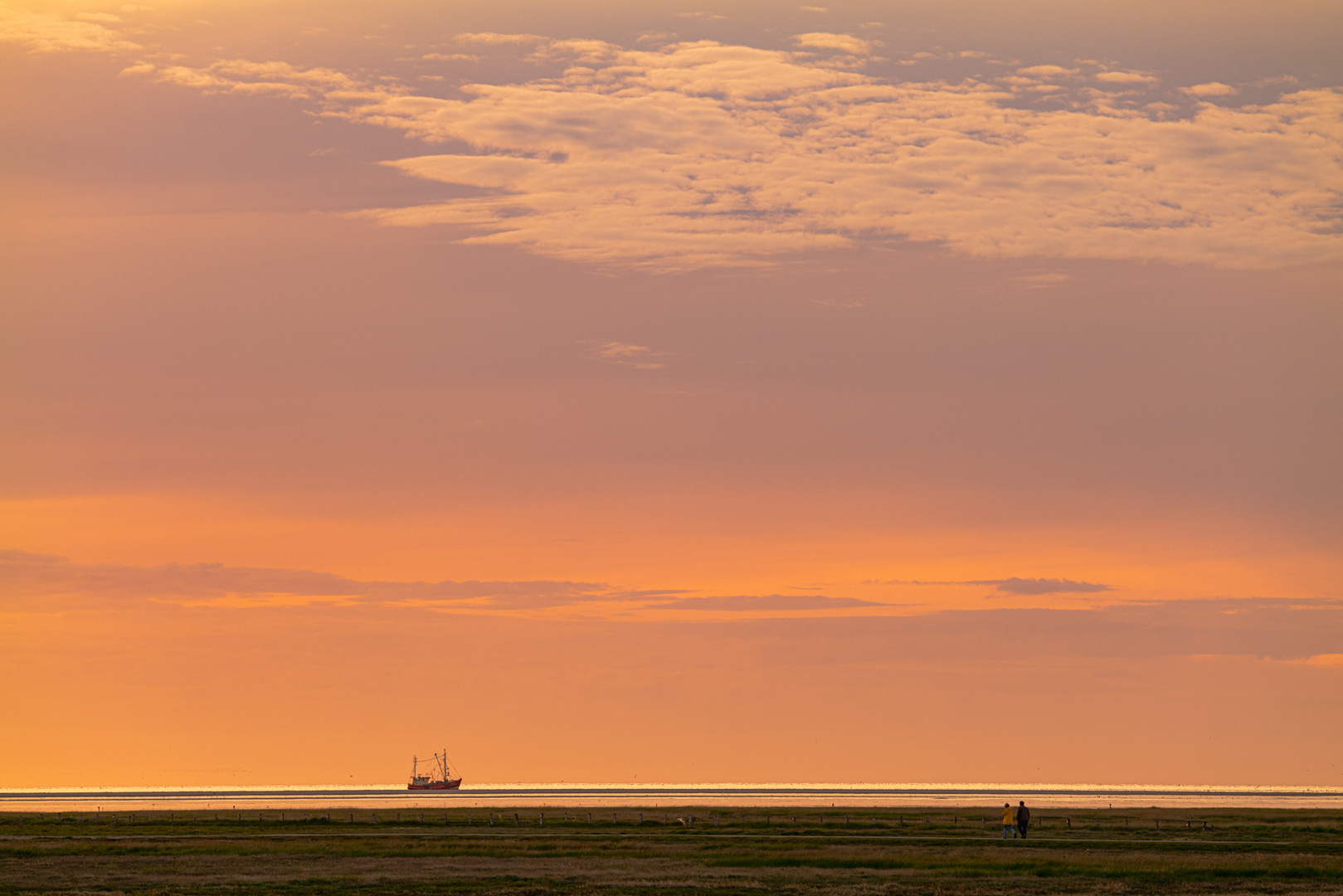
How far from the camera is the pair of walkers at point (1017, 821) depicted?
252 ft

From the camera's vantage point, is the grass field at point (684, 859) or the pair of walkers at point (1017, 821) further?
the pair of walkers at point (1017, 821)

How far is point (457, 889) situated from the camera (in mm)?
53594

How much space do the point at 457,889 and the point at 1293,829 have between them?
61865 mm

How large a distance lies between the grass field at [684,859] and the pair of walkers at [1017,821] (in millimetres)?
1057

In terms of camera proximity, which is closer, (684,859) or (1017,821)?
(684,859)

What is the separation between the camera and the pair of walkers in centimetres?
7694

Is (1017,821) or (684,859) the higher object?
(1017,821)

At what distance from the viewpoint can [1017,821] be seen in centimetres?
7781

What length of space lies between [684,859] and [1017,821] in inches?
875

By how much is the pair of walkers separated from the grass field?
3.47 ft

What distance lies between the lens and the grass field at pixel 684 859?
54250 mm

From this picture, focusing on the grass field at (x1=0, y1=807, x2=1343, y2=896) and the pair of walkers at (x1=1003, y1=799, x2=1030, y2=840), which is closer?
the grass field at (x1=0, y1=807, x2=1343, y2=896)

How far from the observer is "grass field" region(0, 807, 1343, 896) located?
54250mm

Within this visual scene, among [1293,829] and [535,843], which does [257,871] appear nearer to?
[535,843]
